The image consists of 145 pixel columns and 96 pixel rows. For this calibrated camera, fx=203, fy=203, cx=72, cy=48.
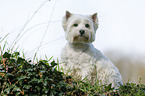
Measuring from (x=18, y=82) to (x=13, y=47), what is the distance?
5.45ft

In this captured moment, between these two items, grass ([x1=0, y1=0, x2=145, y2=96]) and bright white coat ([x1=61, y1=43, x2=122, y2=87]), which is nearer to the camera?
grass ([x1=0, y1=0, x2=145, y2=96])

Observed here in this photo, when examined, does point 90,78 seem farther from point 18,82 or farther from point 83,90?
point 18,82

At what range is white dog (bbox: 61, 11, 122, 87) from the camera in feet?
16.4

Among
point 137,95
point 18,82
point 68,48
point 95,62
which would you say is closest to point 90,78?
point 95,62

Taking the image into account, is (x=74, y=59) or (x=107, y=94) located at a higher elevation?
(x=74, y=59)

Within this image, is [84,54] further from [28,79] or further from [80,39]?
[28,79]

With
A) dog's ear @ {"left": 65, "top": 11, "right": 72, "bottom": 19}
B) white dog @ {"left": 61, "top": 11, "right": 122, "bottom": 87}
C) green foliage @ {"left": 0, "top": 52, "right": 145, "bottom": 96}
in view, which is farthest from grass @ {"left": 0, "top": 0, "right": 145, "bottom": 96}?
dog's ear @ {"left": 65, "top": 11, "right": 72, "bottom": 19}

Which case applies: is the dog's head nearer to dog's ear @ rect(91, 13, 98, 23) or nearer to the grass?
dog's ear @ rect(91, 13, 98, 23)

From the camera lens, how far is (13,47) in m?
4.93

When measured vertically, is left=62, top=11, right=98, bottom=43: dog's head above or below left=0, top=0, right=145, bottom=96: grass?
above

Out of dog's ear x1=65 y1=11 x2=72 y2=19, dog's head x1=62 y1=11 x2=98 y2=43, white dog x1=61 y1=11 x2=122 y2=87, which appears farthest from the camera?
dog's ear x1=65 y1=11 x2=72 y2=19

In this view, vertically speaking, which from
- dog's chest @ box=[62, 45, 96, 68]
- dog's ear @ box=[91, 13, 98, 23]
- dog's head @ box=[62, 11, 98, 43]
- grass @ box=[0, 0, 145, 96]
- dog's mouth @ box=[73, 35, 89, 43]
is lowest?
grass @ box=[0, 0, 145, 96]

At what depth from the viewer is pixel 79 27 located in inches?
194

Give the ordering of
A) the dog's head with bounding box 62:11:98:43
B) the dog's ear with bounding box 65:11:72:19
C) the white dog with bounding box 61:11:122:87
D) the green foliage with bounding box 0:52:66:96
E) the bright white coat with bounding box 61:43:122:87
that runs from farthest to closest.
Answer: the dog's ear with bounding box 65:11:72:19 → the bright white coat with bounding box 61:43:122:87 → the white dog with bounding box 61:11:122:87 → the dog's head with bounding box 62:11:98:43 → the green foliage with bounding box 0:52:66:96
